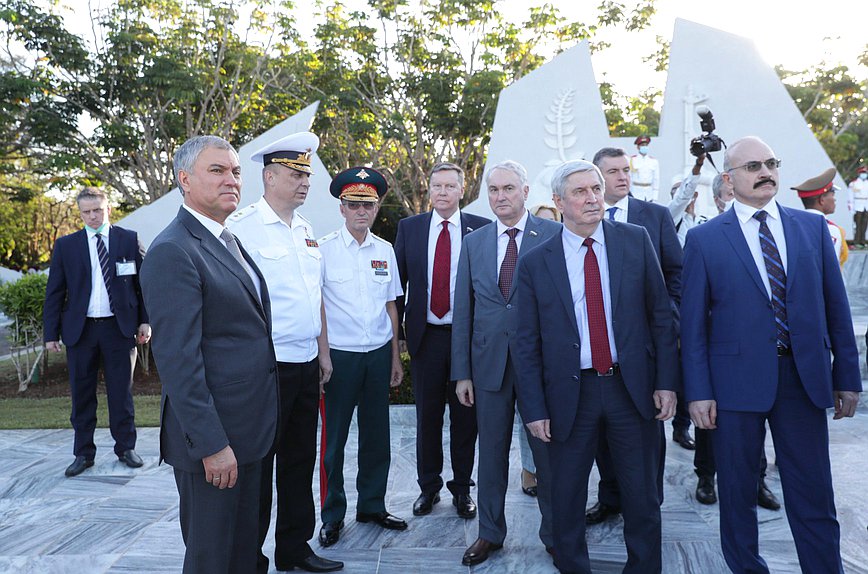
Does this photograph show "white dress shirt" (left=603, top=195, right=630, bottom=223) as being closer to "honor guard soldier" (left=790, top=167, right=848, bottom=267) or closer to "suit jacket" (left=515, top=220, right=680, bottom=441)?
"suit jacket" (left=515, top=220, right=680, bottom=441)

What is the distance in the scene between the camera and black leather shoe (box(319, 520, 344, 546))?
11.1 feet

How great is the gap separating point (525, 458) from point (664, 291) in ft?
6.03

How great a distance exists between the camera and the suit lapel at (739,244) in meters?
2.60

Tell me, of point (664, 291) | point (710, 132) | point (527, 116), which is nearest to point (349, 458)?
point (664, 291)

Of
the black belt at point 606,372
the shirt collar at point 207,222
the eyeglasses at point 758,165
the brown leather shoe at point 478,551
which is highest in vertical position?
the eyeglasses at point 758,165

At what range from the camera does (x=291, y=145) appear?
3.00m

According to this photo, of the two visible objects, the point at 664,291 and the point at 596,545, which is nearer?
the point at 664,291

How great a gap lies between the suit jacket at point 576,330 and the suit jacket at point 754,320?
11 cm

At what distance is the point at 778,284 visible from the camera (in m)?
2.60

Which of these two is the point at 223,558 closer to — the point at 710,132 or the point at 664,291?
the point at 664,291

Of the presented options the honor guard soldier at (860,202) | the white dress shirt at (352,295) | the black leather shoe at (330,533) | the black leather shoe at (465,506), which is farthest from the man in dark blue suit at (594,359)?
the honor guard soldier at (860,202)

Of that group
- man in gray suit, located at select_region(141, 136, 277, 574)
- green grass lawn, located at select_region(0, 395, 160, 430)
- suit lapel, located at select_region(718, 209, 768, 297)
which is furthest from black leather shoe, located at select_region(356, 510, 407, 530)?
green grass lawn, located at select_region(0, 395, 160, 430)

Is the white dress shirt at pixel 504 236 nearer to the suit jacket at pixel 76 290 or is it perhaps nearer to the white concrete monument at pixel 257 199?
the suit jacket at pixel 76 290

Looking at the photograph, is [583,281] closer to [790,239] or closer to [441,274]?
[790,239]
